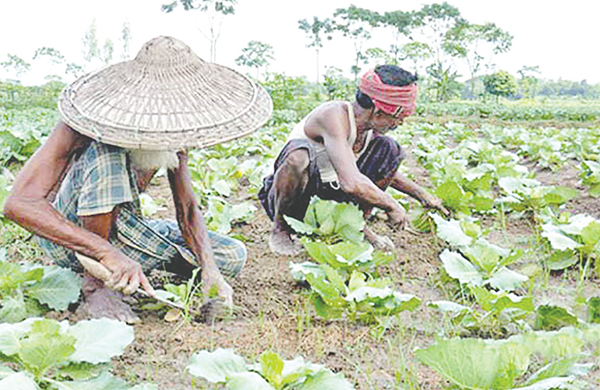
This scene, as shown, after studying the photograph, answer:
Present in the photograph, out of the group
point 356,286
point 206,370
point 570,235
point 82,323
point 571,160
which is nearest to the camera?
point 206,370

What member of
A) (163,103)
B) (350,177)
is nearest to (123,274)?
(163,103)

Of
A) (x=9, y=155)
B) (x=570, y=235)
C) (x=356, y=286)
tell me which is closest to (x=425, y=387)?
(x=356, y=286)

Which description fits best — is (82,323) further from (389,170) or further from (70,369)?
(389,170)

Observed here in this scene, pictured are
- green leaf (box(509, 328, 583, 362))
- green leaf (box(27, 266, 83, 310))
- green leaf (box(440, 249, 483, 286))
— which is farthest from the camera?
green leaf (box(440, 249, 483, 286))

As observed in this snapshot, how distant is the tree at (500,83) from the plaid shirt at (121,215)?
4526 centimetres

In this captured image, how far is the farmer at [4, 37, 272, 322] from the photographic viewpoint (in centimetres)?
226

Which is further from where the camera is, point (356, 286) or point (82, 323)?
point (356, 286)

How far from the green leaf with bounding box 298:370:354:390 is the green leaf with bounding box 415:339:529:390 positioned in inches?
7.7

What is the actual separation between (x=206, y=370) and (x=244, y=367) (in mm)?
131

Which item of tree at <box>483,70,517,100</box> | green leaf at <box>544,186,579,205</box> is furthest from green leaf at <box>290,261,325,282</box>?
tree at <box>483,70,517,100</box>

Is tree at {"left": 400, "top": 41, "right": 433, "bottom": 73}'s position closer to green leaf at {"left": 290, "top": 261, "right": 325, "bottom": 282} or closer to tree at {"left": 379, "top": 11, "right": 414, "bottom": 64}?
tree at {"left": 379, "top": 11, "right": 414, "bottom": 64}

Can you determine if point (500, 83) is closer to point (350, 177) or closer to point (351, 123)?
point (351, 123)

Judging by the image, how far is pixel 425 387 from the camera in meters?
2.04

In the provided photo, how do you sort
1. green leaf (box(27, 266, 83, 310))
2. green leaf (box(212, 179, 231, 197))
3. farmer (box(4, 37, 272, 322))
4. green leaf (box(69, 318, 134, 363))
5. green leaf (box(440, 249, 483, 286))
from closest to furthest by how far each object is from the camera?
green leaf (box(69, 318, 134, 363))
farmer (box(4, 37, 272, 322))
green leaf (box(27, 266, 83, 310))
green leaf (box(440, 249, 483, 286))
green leaf (box(212, 179, 231, 197))
